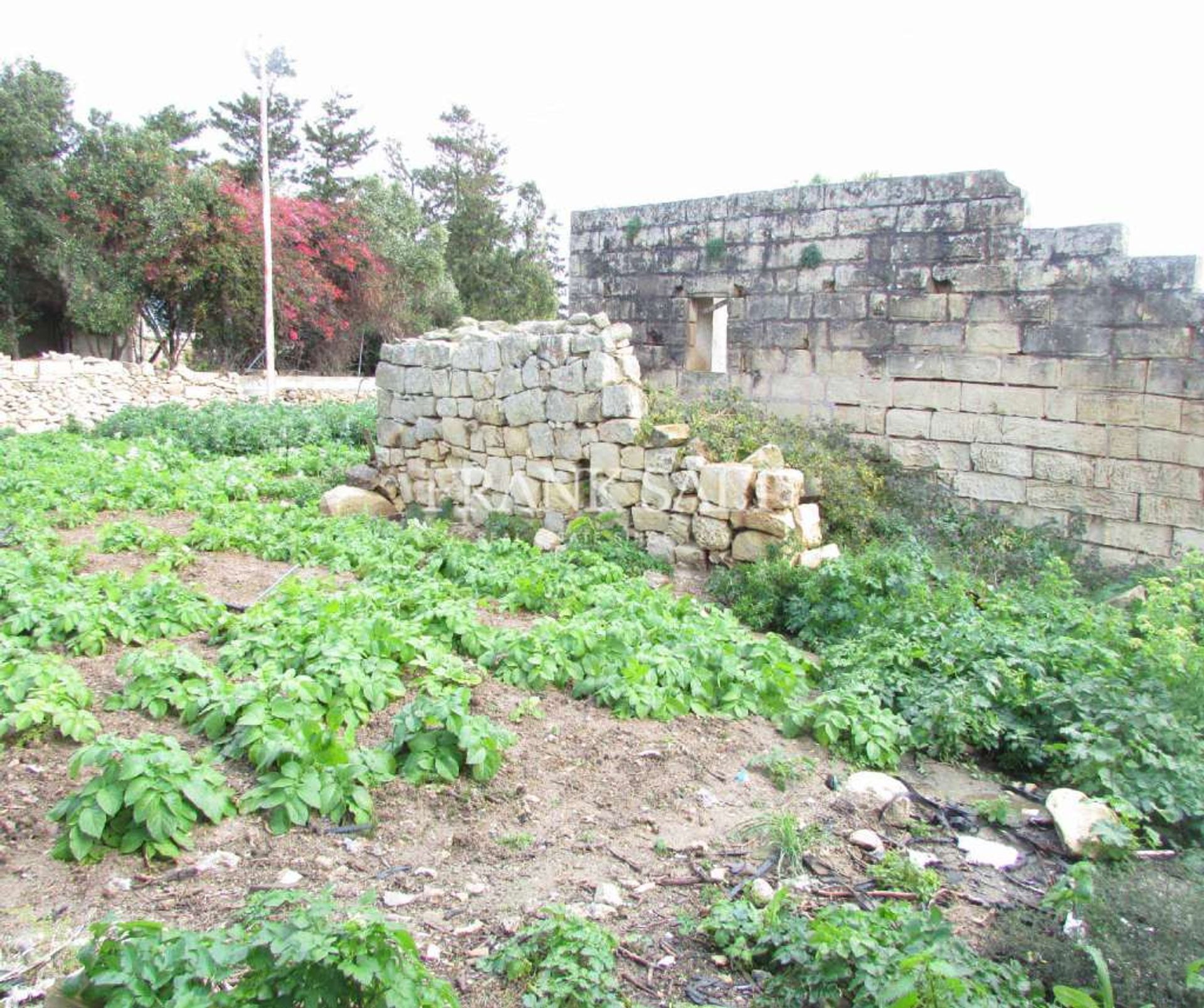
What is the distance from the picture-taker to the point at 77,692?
4191mm

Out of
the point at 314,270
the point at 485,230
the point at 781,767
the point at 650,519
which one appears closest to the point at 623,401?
the point at 650,519

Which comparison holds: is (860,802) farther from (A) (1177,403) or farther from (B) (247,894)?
(A) (1177,403)

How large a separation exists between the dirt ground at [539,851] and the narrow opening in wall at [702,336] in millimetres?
7260

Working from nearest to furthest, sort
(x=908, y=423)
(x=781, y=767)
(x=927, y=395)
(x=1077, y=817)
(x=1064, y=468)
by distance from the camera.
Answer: (x=1077, y=817) → (x=781, y=767) → (x=1064, y=468) → (x=927, y=395) → (x=908, y=423)

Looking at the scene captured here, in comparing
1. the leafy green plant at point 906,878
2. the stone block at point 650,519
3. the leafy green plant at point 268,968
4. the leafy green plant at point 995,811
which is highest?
the stone block at point 650,519

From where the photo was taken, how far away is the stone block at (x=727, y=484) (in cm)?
764

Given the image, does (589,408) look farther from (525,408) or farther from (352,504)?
(352,504)

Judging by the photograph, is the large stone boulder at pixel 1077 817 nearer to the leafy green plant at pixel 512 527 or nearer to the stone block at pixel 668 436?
the stone block at pixel 668 436

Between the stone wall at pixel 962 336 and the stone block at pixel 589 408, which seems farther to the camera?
the stone block at pixel 589 408

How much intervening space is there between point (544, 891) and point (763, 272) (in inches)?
340

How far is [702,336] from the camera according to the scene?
1152 cm

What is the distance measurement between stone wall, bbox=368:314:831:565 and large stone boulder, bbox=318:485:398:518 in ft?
0.96

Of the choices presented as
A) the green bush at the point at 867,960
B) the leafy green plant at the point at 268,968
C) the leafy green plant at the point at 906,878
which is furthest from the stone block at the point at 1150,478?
the leafy green plant at the point at 268,968

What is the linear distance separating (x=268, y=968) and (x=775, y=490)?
19.1 ft
